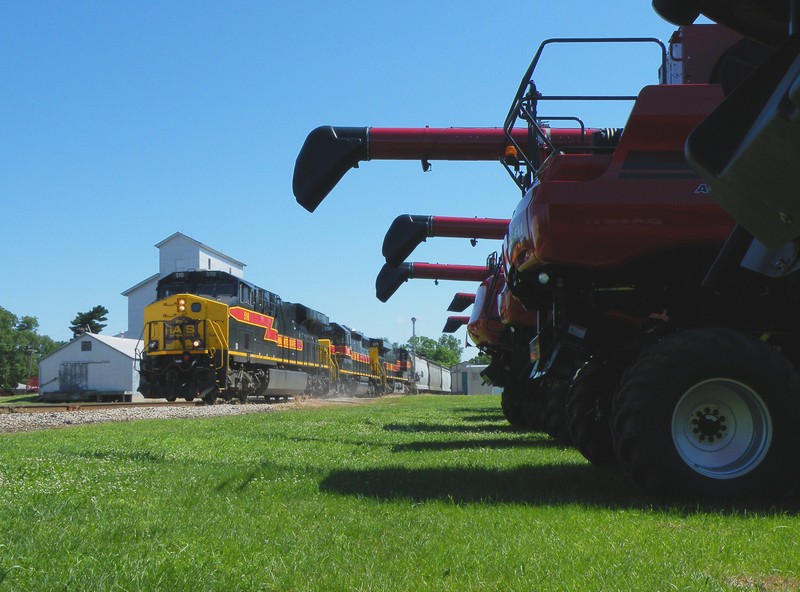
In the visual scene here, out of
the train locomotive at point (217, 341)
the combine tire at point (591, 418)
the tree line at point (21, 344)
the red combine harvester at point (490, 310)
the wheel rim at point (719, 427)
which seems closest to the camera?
the wheel rim at point (719, 427)

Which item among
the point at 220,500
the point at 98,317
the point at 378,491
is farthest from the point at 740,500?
the point at 98,317

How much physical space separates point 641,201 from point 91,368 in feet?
161

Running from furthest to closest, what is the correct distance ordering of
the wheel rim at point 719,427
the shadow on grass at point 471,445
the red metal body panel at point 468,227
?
the red metal body panel at point 468,227 → the shadow on grass at point 471,445 → the wheel rim at point 719,427

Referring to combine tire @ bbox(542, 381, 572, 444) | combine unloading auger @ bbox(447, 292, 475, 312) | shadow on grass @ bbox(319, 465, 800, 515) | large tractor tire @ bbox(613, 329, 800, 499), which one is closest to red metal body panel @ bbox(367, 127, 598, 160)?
combine tire @ bbox(542, 381, 572, 444)

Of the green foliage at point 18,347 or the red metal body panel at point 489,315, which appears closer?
the red metal body panel at point 489,315

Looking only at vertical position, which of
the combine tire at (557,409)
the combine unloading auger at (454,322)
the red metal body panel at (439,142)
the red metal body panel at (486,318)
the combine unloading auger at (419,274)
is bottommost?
the combine tire at (557,409)

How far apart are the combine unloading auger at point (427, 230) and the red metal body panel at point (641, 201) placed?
36.0ft

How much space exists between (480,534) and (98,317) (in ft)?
355

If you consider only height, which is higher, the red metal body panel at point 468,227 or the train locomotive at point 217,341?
the red metal body panel at point 468,227

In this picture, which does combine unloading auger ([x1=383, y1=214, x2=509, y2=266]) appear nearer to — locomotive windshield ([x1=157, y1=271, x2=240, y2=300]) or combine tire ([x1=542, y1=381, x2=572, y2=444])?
combine tire ([x1=542, y1=381, x2=572, y2=444])

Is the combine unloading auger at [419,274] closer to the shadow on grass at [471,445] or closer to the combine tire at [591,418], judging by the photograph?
the shadow on grass at [471,445]

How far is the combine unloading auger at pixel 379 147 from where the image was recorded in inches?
441

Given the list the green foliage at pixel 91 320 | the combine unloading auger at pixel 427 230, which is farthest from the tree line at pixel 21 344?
the combine unloading auger at pixel 427 230

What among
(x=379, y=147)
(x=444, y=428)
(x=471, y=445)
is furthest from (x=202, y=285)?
(x=471, y=445)
